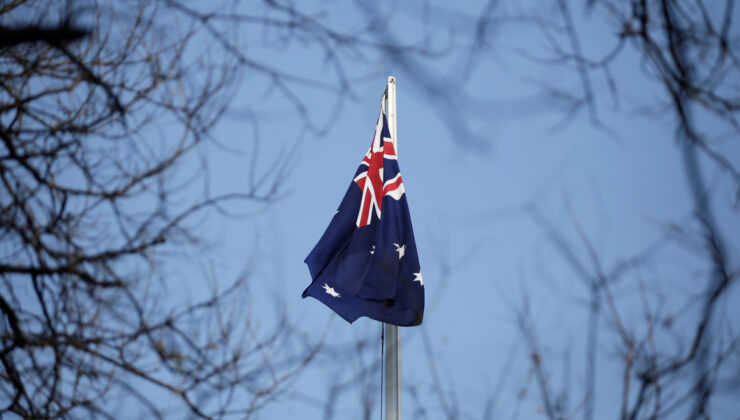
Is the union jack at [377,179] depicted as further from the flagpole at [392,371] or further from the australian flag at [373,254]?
the flagpole at [392,371]

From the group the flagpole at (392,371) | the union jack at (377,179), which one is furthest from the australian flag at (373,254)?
the flagpole at (392,371)

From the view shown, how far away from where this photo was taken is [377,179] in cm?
976

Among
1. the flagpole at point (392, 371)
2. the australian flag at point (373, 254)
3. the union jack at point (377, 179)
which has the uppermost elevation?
the union jack at point (377, 179)

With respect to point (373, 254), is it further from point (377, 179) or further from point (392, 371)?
point (392, 371)

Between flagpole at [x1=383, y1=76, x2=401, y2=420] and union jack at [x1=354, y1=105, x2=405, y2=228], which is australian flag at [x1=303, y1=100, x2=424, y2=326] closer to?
union jack at [x1=354, y1=105, x2=405, y2=228]

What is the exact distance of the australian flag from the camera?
8.58 meters

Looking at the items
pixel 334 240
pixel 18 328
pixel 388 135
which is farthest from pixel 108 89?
pixel 388 135

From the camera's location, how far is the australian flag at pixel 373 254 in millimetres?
8578

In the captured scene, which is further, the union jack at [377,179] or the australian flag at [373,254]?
the union jack at [377,179]

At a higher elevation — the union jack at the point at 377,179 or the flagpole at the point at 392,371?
the union jack at the point at 377,179

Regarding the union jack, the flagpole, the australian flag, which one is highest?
the union jack

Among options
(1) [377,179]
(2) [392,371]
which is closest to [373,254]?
(1) [377,179]

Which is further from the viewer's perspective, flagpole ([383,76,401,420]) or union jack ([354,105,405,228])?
union jack ([354,105,405,228])

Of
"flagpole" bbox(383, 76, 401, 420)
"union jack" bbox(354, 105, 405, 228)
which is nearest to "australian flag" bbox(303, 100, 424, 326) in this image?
"union jack" bbox(354, 105, 405, 228)
